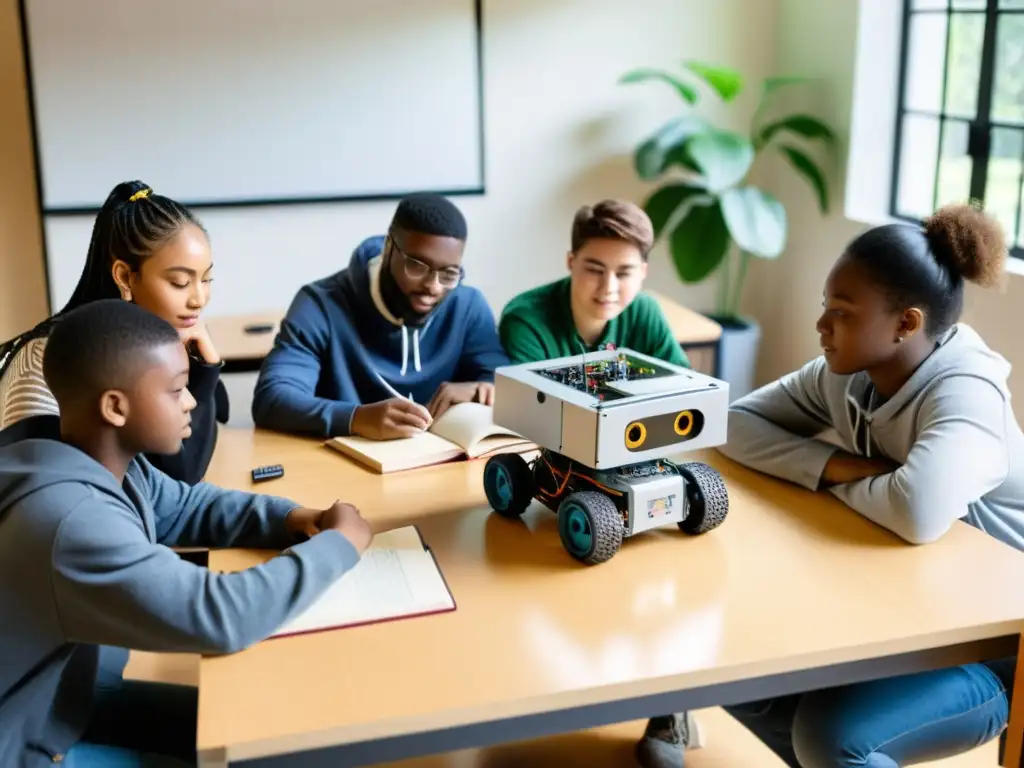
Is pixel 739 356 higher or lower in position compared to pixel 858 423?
lower

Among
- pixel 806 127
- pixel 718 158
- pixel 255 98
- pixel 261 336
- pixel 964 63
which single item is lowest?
pixel 261 336

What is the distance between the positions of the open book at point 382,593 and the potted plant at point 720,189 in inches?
95.0

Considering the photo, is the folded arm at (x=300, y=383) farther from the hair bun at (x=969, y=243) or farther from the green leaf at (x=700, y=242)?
the green leaf at (x=700, y=242)

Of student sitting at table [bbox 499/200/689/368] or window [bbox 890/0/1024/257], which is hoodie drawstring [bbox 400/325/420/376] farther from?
window [bbox 890/0/1024/257]

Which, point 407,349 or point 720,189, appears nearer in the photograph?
point 407,349

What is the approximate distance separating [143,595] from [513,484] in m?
0.60

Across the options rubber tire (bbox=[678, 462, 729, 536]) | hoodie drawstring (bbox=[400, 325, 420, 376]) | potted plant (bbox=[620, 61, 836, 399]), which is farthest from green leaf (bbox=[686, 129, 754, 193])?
rubber tire (bbox=[678, 462, 729, 536])

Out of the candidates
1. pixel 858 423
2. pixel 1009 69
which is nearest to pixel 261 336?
pixel 858 423

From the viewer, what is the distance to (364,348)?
2.41m

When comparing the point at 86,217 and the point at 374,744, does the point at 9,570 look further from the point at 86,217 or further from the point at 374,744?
the point at 86,217

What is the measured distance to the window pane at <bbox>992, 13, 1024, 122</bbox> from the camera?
3.28 meters

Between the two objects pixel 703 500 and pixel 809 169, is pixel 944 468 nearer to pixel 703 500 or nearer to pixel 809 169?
pixel 703 500

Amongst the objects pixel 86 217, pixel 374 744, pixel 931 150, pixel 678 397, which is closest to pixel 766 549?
pixel 678 397

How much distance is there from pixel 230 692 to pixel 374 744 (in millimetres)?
174
